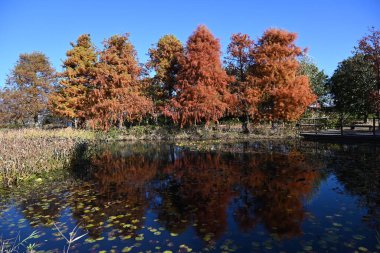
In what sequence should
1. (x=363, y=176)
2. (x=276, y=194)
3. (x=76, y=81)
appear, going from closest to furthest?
(x=276, y=194), (x=363, y=176), (x=76, y=81)

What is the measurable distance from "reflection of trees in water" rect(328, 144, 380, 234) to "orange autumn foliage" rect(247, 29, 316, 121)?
10715 millimetres

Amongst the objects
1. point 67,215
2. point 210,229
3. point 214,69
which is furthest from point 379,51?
point 67,215

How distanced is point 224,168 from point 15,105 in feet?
109

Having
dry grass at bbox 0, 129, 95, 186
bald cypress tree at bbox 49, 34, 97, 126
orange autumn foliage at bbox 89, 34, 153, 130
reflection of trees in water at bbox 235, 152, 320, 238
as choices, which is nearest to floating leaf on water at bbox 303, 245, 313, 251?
reflection of trees in water at bbox 235, 152, 320, 238

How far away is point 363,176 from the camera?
34.5 ft

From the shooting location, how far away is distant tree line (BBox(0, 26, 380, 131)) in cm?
2697

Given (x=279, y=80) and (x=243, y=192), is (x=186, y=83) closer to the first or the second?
(x=279, y=80)

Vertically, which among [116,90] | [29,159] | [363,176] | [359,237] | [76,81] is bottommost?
[359,237]

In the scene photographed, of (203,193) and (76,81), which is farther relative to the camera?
(76,81)

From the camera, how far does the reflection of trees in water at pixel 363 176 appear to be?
7.17 m

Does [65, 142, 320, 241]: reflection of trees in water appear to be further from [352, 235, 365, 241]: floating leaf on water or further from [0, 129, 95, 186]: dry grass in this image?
[0, 129, 95, 186]: dry grass

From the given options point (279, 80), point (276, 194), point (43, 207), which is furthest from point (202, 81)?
point (43, 207)

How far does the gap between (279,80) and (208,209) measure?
21898 millimetres

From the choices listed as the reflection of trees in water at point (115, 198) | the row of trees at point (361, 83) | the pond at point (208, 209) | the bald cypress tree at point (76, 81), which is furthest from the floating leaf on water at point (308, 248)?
the bald cypress tree at point (76, 81)
